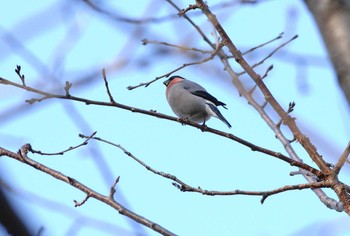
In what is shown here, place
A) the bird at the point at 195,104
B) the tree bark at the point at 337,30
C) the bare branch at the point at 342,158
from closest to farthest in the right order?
1. the tree bark at the point at 337,30
2. the bare branch at the point at 342,158
3. the bird at the point at 195,104

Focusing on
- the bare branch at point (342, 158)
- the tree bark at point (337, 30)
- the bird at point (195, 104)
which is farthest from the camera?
the bird at point (195, 104)

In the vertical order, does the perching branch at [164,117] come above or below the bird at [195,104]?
below

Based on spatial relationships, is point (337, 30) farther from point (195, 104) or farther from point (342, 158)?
point (195, 104)

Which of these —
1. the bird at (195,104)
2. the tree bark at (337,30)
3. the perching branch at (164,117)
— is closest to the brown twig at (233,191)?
the perching branch at (164,117)

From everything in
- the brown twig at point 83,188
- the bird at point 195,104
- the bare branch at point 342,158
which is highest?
the bird at point 195,104

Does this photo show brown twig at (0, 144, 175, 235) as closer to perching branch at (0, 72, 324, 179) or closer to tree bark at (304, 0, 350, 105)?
perching branch at (0, 72, 324, 179)

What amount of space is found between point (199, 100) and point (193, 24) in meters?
1.32

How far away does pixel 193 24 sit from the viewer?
3109 millimetres

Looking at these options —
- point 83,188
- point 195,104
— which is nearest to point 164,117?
point 83,188

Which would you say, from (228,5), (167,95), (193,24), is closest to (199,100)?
(167,95)

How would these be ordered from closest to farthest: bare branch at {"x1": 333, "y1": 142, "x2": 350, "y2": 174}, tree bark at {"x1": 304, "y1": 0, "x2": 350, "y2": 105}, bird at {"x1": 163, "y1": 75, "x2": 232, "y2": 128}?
tree bark at {"x1": 304, "y1": 0, "x2": 350, "y2": 105}, bare branch at {"x1": 333, "y1": 142, "x2": 350, "y2": 174}, bird at {"x1": 163, "y1": 75, "x2": 232, "y2": 128}

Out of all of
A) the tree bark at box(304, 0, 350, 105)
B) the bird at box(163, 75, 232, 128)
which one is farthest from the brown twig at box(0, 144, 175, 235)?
the bird at box(163, 75, 232, 128)

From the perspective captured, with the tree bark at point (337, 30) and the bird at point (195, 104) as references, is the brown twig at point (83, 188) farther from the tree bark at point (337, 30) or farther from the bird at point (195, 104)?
the bird at point (195, 104)

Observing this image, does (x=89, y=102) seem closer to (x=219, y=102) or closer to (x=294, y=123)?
(x=294, y=123)
